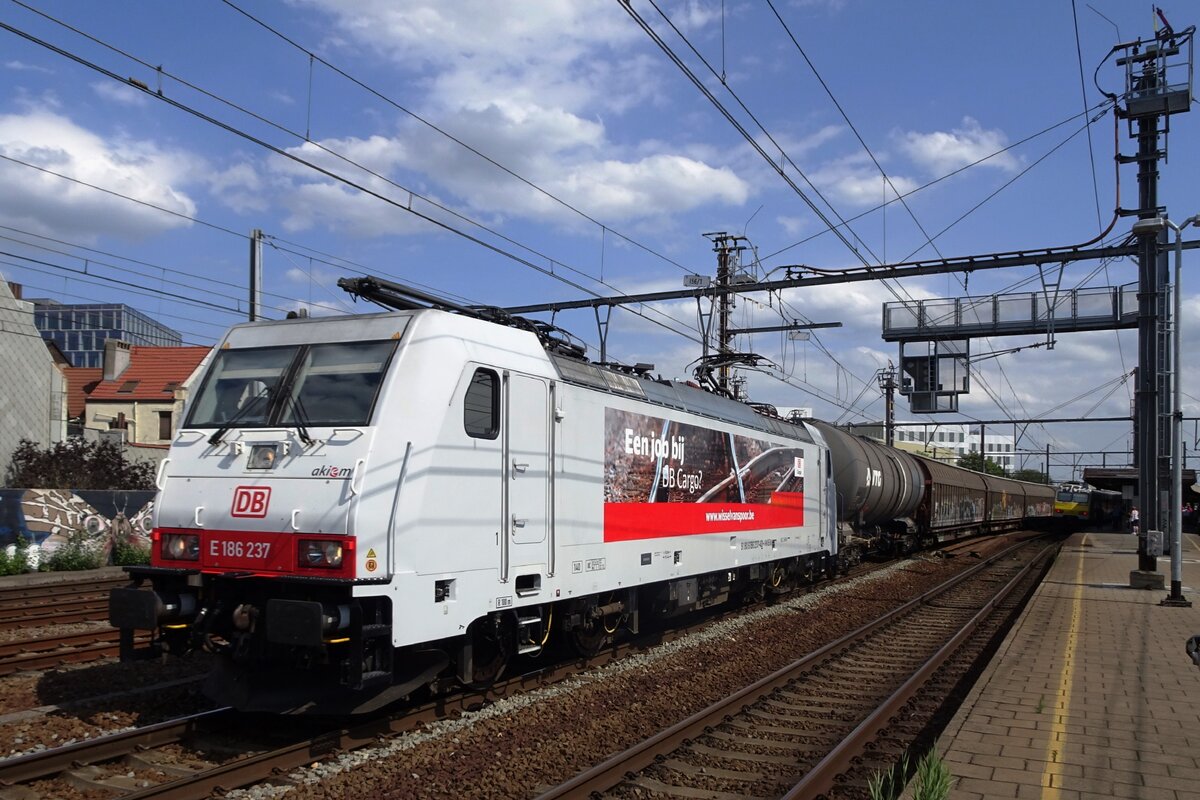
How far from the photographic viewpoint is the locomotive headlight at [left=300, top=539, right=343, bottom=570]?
6832mm

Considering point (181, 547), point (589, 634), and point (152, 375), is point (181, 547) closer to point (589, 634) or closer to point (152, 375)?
point (589, 634)

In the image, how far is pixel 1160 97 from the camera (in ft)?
60.0

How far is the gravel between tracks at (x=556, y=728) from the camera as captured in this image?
6484 mm

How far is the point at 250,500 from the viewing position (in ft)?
24.0

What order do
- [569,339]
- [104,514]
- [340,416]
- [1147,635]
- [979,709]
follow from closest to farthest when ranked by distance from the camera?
1. [340,416]
2. [979,709]
3. [569,339]
4. [1147,635]
5. [104,514]

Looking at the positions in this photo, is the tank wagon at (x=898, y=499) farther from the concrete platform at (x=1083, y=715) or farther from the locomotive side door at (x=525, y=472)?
the locomotive side door at (x=525, y=472)

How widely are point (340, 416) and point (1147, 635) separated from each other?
11462mm

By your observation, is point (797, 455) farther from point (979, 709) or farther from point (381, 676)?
point (381, 676)

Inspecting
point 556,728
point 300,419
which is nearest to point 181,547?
point 300,419

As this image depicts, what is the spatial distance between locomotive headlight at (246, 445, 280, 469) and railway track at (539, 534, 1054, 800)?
334cm

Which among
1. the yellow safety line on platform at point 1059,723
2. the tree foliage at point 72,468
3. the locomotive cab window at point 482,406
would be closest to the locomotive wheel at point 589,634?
the locomotive cab window at point 482,406

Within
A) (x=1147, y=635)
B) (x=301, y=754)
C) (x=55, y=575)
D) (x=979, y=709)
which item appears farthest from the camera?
(x=55, y=575)

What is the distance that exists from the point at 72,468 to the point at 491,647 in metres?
20.6

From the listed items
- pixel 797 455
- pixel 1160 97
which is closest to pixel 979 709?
pixel 797 455
